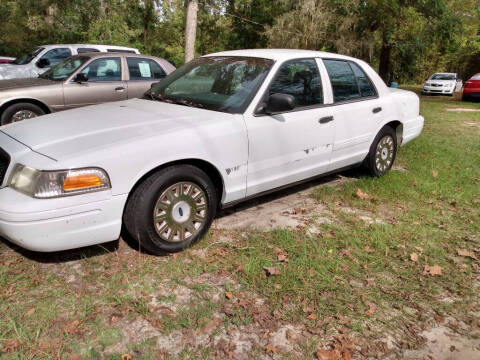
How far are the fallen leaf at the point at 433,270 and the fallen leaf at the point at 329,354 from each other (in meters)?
1.39

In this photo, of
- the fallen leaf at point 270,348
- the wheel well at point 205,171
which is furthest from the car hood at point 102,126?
the fallen leaf at point 270,348

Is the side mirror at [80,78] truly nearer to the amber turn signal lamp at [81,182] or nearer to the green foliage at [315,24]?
the amber turn signal lamp at [81,182]

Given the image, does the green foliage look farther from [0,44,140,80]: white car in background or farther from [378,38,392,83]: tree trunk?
[0,44,140,80]: white car in background

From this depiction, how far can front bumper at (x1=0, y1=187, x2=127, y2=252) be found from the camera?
2.74m

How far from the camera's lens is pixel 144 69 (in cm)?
805

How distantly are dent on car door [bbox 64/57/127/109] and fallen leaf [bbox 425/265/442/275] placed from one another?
6.17 meters

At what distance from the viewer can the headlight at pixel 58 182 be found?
9.12 feet

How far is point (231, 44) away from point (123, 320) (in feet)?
110

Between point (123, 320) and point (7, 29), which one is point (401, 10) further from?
point (7, 29)

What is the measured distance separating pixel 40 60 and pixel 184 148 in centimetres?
816

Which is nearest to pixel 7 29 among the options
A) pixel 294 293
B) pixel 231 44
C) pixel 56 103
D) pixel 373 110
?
pixel 231 44

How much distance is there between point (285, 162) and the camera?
4.12 m

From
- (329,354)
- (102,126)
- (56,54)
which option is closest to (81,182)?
(102,126)

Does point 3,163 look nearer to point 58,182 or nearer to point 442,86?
point 58,182
